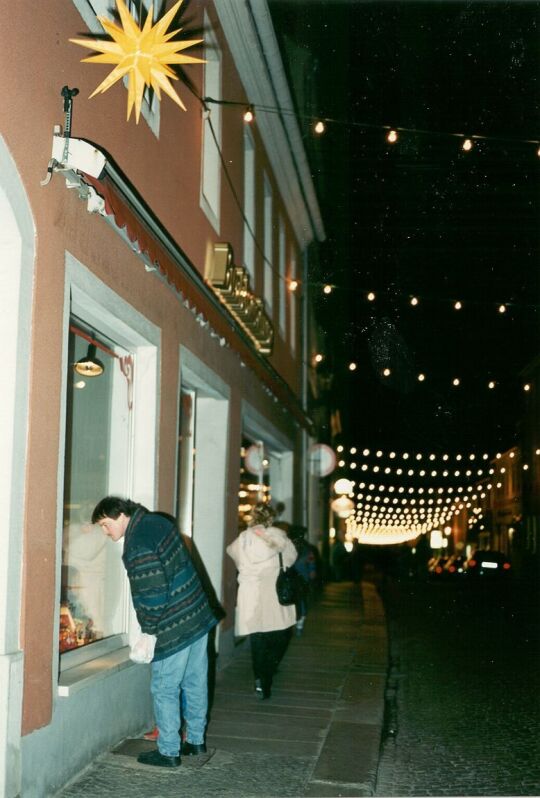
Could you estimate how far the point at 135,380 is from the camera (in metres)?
7.79

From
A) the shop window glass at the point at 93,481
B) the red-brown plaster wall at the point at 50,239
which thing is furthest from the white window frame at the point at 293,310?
the shop window glass at the point at 93,481

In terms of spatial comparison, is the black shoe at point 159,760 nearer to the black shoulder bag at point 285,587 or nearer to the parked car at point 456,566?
the black shoulder bag at point 285,587

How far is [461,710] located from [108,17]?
667cm

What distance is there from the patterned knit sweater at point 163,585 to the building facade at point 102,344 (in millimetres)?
487

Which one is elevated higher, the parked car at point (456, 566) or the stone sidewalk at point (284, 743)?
the stone sidewalk at point (284, 743)

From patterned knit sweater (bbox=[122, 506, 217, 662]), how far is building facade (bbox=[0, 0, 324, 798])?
487mm

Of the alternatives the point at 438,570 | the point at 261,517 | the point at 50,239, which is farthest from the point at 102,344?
the point at 438,570

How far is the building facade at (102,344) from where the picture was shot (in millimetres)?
5047

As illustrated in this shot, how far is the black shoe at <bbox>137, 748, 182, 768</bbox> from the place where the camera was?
6.14 metres

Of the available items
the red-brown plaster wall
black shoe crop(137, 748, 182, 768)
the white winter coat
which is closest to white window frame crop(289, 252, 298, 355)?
the white winter coat

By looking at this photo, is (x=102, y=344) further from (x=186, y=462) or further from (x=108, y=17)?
(x=186, y=462)

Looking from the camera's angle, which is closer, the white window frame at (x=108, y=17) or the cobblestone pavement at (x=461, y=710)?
the white window frame at (x=108, y=17)

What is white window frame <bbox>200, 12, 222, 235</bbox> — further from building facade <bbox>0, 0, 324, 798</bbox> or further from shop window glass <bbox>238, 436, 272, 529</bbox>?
shop window glass <bbox>238, 436, 272, 529</bbox>

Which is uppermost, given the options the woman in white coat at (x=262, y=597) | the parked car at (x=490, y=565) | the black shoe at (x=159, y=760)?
the woman in white coat at (x=262, y=597)
